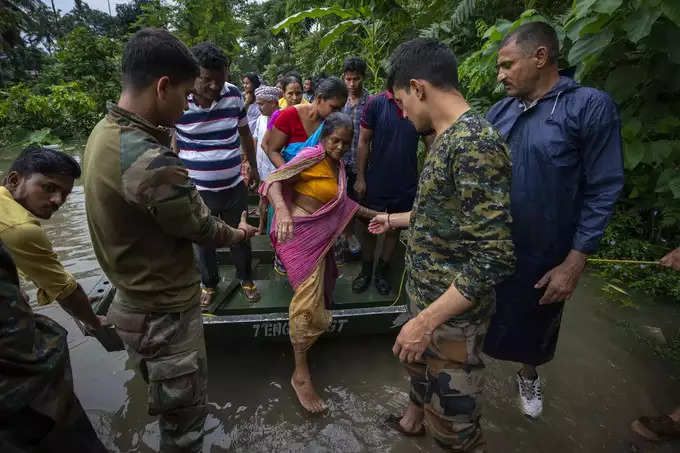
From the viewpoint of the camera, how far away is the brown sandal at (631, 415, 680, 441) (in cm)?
232

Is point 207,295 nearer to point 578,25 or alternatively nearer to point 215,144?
point 215,144

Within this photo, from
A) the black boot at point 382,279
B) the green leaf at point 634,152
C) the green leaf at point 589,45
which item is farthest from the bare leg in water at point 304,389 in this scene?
the green leaf at point 634,152

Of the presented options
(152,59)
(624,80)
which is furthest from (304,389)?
(624,80)

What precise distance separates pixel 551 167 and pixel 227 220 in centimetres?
247

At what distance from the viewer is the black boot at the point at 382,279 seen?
3.44m

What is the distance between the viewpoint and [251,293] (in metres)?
3.19

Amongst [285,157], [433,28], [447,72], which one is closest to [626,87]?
[447,72]

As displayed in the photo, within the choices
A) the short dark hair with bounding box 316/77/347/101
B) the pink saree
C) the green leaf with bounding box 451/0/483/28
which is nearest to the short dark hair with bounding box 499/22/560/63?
the pink saree

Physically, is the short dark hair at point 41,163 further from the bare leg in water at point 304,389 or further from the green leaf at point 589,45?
the green leaf at point 589,45

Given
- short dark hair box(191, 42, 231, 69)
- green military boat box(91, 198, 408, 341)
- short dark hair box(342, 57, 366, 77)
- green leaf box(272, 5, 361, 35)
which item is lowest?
green military boat box(91, 198, 408, 341)

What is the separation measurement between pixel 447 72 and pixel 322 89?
186 centimetres

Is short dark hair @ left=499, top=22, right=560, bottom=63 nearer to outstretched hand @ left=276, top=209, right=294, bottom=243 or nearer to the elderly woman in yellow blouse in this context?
the elderly woman in yellow blouse

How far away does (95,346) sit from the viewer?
3.31m

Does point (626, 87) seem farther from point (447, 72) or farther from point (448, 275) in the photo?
point (448, 275)
